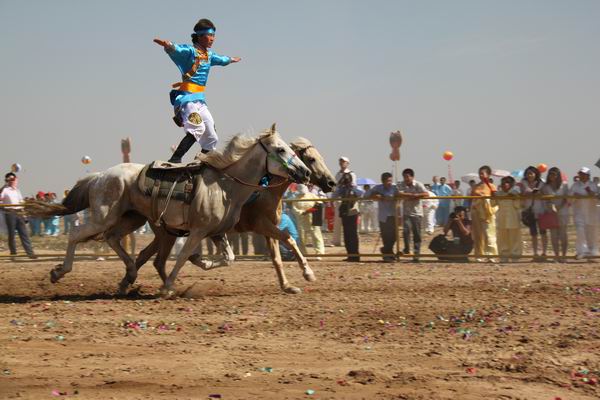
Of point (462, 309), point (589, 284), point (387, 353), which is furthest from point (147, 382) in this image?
point (589, 284)

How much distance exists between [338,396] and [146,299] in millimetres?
5071

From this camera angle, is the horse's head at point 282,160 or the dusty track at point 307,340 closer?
the dusty track at point 307,340

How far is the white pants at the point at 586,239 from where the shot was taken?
15016mm

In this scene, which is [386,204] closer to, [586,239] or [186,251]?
[586,239]

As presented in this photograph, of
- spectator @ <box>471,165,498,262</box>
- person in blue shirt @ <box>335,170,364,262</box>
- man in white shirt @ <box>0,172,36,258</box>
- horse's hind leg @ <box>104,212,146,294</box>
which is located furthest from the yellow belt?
man in white shirt @ <box>0,172,36,258</box>

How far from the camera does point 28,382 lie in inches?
223

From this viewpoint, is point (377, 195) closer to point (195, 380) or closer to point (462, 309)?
point (462, 309)

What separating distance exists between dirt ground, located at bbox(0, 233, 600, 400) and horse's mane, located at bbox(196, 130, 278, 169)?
1603 millimetres

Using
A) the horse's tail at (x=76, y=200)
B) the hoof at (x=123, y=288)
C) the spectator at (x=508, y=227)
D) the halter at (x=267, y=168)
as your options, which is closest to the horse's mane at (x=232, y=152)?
the halter at (x=267, y=168)

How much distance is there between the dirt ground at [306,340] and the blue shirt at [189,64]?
2330 mm

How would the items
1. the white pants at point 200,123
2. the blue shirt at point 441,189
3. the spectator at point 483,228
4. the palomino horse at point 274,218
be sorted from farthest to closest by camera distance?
the blue shirt at point 441,189, the spectator at point 483,228, the palomino horse at point 274,218, the white pants at point 200,123

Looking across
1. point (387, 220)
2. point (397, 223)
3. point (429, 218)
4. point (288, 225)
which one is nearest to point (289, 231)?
point (288, 225)

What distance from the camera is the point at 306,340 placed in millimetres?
7141

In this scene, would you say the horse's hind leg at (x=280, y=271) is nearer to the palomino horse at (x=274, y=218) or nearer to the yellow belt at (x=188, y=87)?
the palomino horse at (x=274, y=218)
